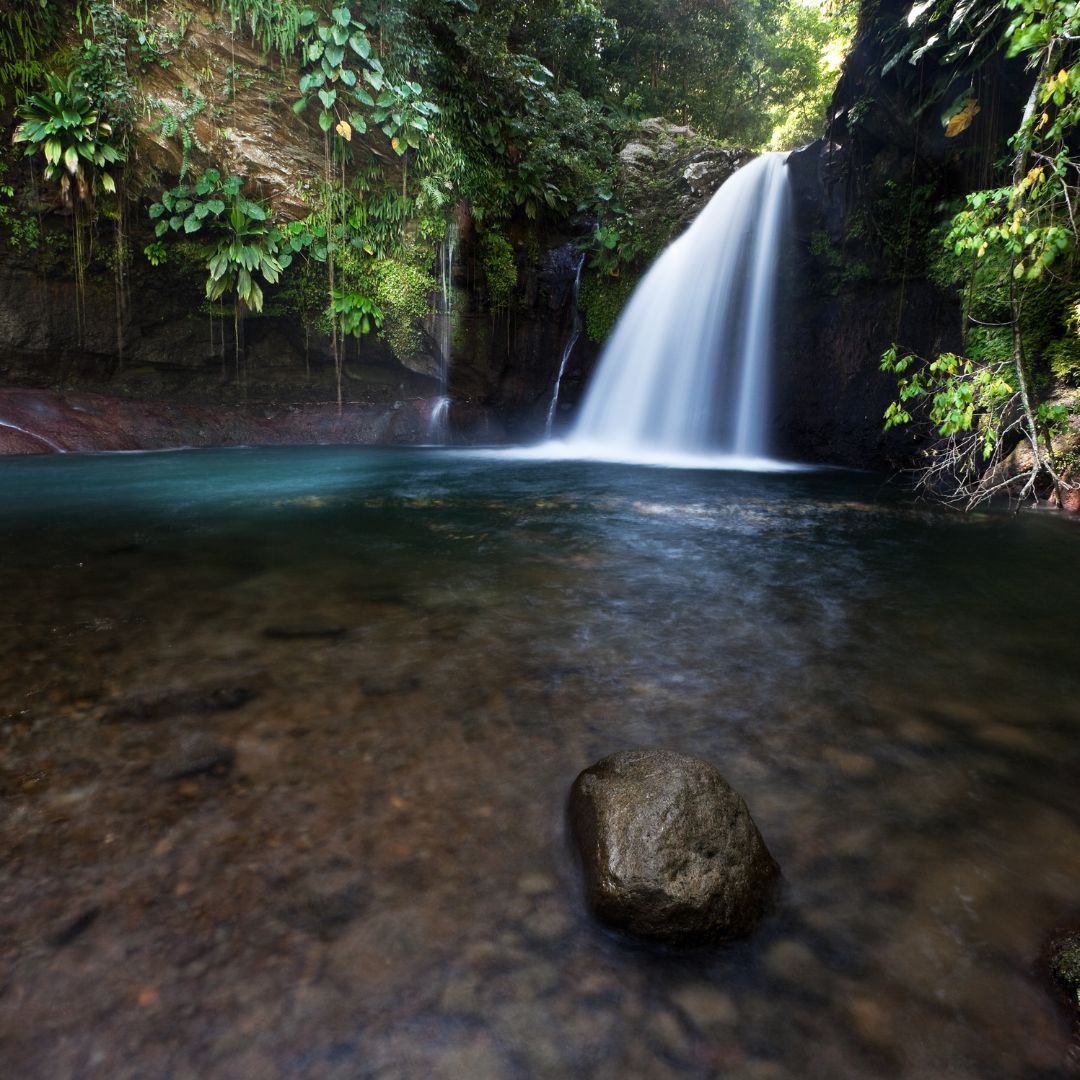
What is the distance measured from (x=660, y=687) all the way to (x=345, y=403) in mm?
11470

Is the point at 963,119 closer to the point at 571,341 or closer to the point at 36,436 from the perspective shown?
the point at 571,341

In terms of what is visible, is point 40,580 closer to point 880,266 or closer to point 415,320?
point 415,320

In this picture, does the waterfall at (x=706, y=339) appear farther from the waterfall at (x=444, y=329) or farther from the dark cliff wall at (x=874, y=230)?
the waterfall at (x=444, y=329)

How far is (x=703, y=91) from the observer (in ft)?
63.4

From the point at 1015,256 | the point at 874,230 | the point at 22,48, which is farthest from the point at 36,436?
the point at 874,230

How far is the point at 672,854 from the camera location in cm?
156

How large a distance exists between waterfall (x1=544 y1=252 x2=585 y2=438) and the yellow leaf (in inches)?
246

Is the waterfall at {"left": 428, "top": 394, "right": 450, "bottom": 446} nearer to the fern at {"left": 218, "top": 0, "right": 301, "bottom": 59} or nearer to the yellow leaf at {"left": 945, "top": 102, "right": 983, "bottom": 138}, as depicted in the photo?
the fern at {"left": 218, "top": 0, "right": 301, "bottom": 59}

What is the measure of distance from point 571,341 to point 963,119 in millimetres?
6805

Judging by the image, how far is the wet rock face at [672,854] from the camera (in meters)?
1.49

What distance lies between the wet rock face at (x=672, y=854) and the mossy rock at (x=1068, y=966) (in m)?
0.56

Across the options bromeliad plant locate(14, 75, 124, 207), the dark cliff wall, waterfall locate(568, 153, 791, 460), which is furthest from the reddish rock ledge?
the dark cliff wall

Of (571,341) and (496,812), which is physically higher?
(571,341)

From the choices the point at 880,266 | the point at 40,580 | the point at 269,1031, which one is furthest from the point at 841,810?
the point at 880,266
